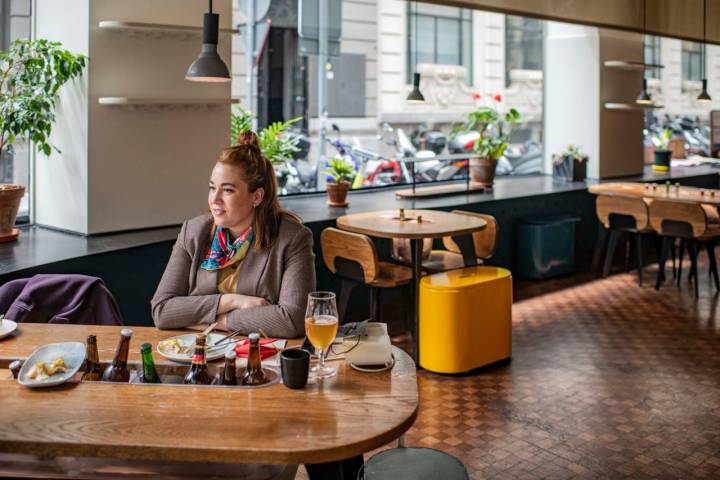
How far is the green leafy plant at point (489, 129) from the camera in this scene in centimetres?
753

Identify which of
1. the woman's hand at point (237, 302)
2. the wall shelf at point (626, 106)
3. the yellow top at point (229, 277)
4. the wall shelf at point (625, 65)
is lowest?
the woman's hand at point (237, 302)

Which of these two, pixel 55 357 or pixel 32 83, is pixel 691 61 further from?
pixel 55 357

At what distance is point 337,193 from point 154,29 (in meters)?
2.04

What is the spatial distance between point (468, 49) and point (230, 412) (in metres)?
7.78

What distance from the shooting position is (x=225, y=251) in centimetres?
283

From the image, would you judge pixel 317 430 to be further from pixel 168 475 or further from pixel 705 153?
pixel 705 153

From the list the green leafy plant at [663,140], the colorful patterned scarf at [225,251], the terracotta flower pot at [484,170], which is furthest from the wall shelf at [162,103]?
the green leafy plant at [663,140]

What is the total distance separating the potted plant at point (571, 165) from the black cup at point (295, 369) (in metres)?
6.83

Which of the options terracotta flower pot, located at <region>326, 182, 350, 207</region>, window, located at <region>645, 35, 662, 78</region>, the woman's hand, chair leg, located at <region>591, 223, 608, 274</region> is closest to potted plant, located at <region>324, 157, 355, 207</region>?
terracotta flower pot, located at <region>326, 182, 350, 207</region>

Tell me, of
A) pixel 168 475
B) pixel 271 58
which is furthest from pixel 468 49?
pixel 168 475

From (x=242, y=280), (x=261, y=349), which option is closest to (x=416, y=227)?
(x=242, y=280)

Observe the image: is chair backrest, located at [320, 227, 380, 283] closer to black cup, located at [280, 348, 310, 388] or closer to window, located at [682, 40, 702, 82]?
black cup, located at [280, 348, 310, 388]

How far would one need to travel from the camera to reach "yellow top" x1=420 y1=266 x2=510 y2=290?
4676 millimetres

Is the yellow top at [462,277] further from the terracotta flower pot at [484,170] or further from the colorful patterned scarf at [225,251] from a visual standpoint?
the terracotta flower pot at [484,170]
